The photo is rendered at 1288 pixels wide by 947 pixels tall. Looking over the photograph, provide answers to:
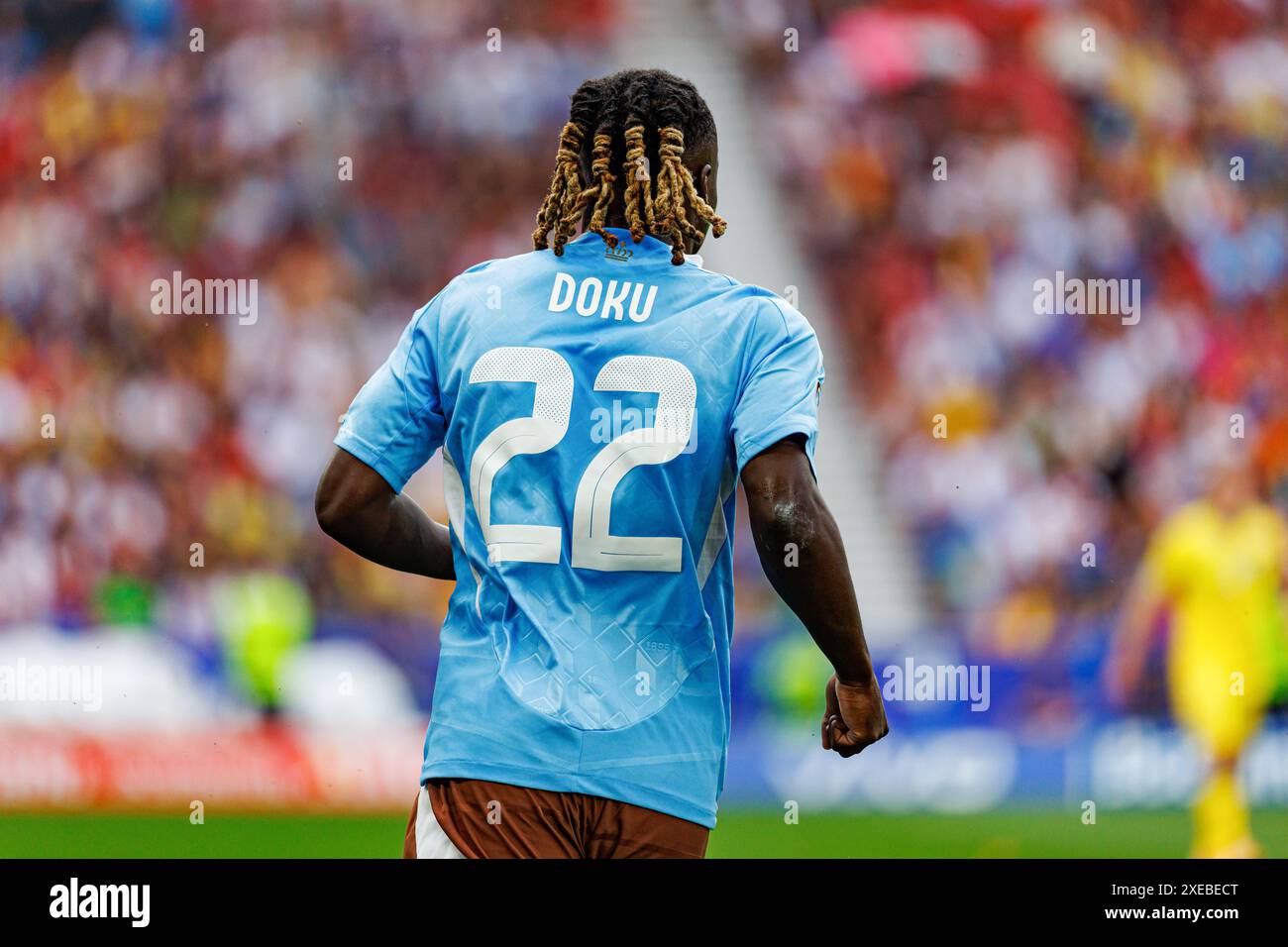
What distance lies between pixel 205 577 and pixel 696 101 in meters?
7.35

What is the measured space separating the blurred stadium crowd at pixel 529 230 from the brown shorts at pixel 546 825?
7.02 metres

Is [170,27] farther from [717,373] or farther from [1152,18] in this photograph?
[717,373]

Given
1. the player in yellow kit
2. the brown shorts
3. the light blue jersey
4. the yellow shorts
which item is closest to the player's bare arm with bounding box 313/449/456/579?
the light blue jersey

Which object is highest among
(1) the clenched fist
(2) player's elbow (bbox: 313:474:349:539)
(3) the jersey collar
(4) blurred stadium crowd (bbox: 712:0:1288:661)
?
(4) blurred stadium crowd (bbox: 712:0:1288:661)

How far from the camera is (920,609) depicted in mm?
10109

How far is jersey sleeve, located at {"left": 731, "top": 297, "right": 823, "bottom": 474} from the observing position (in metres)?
2.41

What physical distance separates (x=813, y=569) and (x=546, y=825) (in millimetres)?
557

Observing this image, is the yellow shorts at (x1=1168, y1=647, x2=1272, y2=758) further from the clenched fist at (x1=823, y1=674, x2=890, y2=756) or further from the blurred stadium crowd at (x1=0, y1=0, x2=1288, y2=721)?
the clenched fist at (x1=823, y1=674, x2=890, y2=756)

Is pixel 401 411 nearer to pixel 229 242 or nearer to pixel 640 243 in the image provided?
pixel 640 243

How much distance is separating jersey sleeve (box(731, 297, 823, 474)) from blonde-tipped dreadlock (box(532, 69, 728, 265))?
0.20 m

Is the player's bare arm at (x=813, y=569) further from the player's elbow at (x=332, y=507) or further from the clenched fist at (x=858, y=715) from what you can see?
the player's elbow at (x=332, y=507)

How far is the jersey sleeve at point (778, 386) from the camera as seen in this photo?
2.41 meters

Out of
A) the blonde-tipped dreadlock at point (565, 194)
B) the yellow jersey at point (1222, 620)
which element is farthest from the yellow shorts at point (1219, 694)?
the blonde-tipped dreadlock at point (565, 194)
